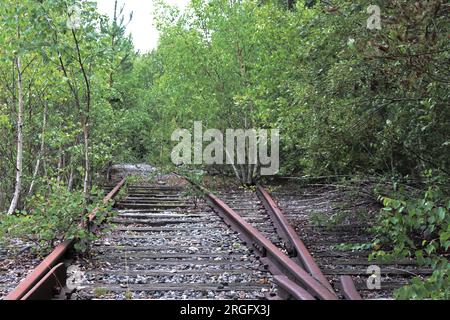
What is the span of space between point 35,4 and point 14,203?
456 cm

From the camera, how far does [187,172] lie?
10617 mm

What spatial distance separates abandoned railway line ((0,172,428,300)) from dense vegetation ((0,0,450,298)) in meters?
0.61

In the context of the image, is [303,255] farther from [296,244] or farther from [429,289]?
[429,289]

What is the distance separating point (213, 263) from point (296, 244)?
94 cm

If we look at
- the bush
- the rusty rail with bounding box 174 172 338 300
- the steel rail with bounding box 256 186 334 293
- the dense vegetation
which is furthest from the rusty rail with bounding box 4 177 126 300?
the bush

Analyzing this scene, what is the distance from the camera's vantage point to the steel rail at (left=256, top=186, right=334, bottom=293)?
3.83m

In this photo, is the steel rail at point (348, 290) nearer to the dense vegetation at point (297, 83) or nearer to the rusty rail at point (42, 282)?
the dense vegetation at point (297, 83)

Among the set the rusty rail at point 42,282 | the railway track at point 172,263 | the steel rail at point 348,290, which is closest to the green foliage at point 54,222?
the railway track at point 172,263

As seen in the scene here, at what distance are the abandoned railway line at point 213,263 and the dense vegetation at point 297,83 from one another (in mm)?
605

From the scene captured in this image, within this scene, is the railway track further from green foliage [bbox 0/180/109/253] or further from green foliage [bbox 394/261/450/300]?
green foliage [bbox 394/261/450/300]

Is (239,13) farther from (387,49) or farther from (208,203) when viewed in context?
(387,49)

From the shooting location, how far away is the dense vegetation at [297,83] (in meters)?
3.75
